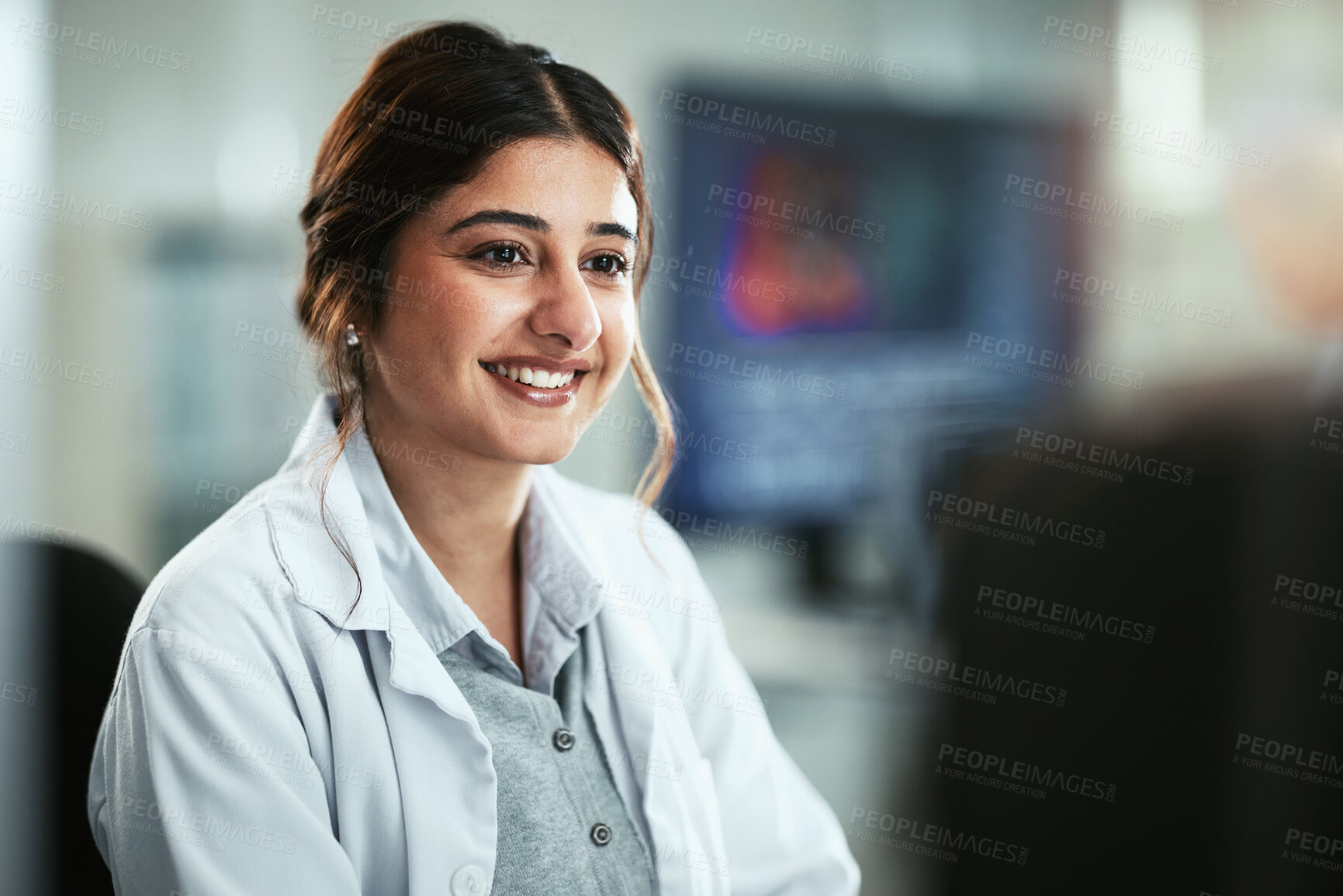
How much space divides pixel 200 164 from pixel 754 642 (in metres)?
1.65

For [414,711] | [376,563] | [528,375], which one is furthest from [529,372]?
[414,711]

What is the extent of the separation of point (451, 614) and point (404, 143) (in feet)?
1.49

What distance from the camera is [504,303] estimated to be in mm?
1027

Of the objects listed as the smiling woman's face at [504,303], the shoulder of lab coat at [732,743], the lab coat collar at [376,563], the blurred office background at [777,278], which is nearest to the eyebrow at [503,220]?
the smiling woman's face at [504,303]

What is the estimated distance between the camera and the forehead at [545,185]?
40.2 inches

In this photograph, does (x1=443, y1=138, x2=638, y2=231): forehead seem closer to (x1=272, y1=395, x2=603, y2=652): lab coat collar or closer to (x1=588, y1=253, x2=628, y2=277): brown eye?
(x1=588, y1=253, x2=628, y2=277): brown eye

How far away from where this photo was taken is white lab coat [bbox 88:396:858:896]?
0.84 metres

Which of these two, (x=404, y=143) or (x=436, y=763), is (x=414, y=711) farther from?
(x=404, y=143)

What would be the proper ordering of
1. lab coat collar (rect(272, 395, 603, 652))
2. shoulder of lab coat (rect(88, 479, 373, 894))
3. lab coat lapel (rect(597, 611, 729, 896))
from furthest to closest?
lab coat lapel (rect(597, 611, 729, 896)) < lab coat collar (rect(272, 395, 603, 652)) < shoulder of lab coat (rect(88, 479, 373, 894))

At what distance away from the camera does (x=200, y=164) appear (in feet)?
7.89

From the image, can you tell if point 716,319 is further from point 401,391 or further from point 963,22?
point 401,391

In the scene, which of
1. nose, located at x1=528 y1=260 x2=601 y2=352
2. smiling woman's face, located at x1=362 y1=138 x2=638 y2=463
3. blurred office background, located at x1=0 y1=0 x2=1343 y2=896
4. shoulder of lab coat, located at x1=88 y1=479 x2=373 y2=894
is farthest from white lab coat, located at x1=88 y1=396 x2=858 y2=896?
blurred office background, located at x1=0 y1=0 x2=1343 y2=896

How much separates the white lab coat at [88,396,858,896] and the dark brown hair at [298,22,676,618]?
0.05m

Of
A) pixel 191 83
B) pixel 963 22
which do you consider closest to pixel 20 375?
pixel 191 83
